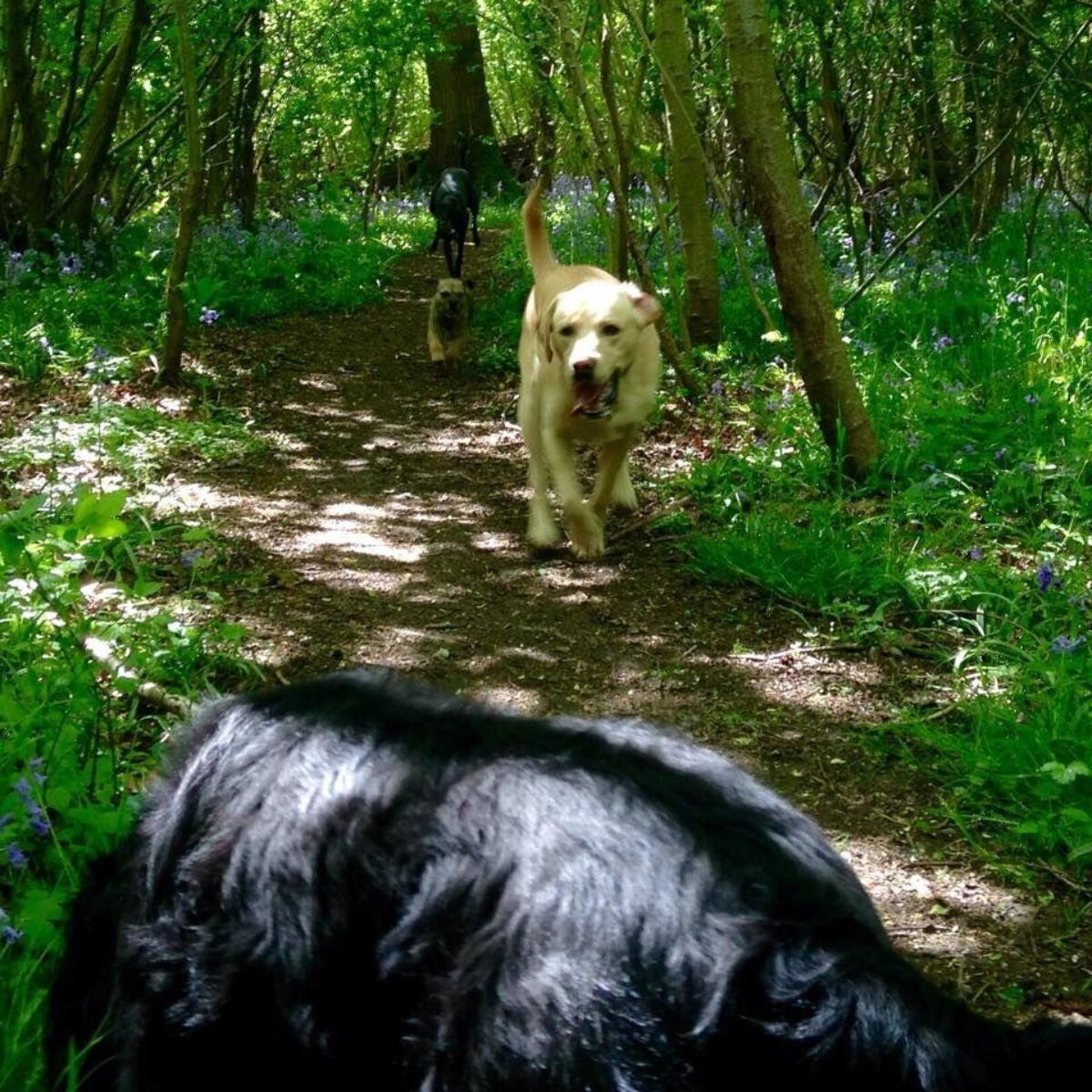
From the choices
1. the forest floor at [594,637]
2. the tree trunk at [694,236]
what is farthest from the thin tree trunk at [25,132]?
the tree trunk at [694,236]

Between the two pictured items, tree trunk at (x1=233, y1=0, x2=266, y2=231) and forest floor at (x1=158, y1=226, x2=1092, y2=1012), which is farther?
tree trunk at (x1=233, y1=0, x2=266, y2=231)

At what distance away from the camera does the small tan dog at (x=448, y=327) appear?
30.5ft

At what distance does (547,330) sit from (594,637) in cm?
176

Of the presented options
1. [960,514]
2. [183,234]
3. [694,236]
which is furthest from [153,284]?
[960,514]

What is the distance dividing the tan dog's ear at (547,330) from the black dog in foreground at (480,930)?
13.4ft

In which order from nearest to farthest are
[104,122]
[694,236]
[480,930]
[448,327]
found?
[480,930], [694,236], [448,327], [104,122]

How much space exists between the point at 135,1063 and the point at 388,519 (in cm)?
440

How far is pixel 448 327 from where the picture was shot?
9305 mm

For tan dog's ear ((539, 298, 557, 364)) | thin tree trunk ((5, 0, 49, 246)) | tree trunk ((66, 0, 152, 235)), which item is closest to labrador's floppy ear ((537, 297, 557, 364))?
tan dog's ear ((539, 298, 557, 364))

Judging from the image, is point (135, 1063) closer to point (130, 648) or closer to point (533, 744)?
point (533, 744)

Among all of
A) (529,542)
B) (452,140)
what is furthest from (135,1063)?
(452,140)

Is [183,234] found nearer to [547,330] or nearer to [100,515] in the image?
[547,330]

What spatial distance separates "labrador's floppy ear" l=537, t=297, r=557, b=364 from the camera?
18.4ft

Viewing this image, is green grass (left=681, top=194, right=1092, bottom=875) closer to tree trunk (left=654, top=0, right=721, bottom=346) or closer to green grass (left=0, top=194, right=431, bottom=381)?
tree trunk (left=654, top=0, right=721, bottom=346)
